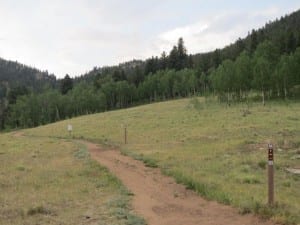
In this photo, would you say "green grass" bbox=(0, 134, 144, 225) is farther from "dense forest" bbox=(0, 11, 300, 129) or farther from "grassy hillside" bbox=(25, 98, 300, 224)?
"dense forest" bbox=(0, 11, 300, 129)

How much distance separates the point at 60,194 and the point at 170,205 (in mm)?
4512

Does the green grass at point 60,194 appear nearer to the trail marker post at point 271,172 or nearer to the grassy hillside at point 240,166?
the grassy hillside at point 240,166

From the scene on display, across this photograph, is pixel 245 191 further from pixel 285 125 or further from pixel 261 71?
pixel 261 71

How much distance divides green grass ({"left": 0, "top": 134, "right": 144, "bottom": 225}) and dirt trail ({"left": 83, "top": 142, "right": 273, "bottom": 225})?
53 centimetres

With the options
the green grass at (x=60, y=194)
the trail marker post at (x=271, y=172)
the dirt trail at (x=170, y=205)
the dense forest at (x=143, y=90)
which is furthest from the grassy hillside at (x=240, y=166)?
the dense forest at (x=143, y=90)

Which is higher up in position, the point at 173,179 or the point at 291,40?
the point at 291,40

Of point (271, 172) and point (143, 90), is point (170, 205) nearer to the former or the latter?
point (271, 172)

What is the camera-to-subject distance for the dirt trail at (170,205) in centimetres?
1209

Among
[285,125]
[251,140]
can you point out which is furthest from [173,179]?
[285,125]

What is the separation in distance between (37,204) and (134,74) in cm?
13861

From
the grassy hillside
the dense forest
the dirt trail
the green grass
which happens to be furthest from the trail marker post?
the dense forest

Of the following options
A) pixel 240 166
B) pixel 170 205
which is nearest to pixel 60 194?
pixel 170 205

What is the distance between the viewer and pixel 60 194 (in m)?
16.6

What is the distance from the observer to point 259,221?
11.6 meters
